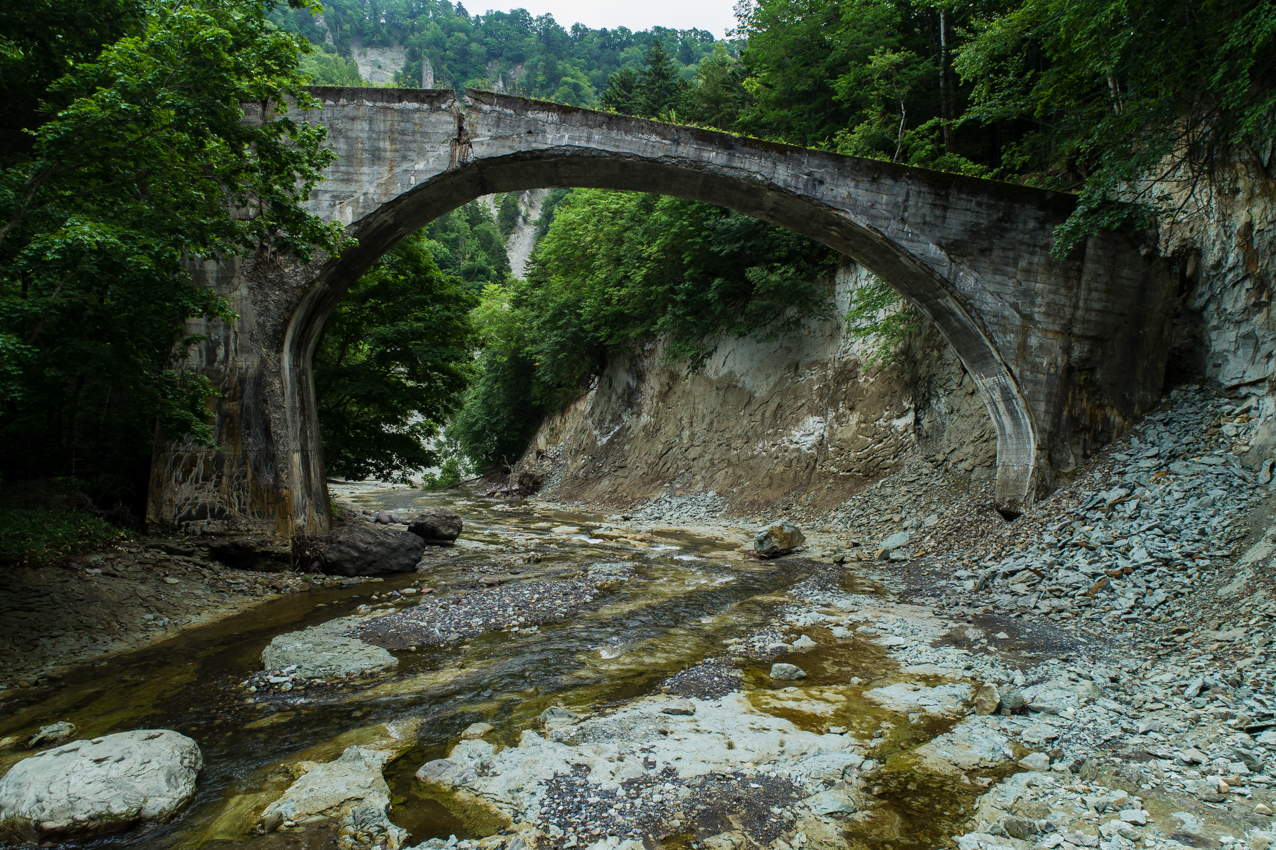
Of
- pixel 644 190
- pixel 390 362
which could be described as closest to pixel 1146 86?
pixel 644 190

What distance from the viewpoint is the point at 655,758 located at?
3270 millimetres

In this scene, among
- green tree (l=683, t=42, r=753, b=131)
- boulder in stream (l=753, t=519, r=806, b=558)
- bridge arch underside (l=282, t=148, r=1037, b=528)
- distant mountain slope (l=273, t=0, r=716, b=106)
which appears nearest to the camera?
bridge arch underside (l=282, t=148, r=1037, b=528)

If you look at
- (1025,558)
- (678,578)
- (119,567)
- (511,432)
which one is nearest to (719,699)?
(678,578)

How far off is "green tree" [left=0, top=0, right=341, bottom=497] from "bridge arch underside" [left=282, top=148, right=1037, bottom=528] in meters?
2.32

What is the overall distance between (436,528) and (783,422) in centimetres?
898

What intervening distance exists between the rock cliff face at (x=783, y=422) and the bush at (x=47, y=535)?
1185 centimetres

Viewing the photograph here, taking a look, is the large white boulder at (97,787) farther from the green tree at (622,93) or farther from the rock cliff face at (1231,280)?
the green tree at (622,93)

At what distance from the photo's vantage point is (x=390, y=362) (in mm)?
12773

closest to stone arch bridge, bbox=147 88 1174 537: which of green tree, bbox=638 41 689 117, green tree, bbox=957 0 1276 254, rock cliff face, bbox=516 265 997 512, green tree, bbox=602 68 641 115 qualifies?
green tree, bbox=957 0 1276 254

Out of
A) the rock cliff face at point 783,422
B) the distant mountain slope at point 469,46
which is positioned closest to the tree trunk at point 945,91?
the rock cliff face at point 783,422

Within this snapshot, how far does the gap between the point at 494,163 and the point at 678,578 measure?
636cm

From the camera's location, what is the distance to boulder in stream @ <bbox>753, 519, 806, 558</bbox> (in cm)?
1013

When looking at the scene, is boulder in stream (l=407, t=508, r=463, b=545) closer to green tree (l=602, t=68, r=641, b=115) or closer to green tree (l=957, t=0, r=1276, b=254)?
green tree (l=957, t=0, r=1276, b=254)

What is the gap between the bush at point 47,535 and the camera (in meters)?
5.64
